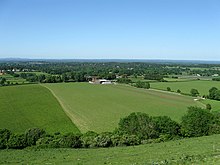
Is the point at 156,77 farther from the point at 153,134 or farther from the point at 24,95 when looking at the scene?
the point at 153,134

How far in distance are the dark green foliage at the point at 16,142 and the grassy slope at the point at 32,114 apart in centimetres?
981

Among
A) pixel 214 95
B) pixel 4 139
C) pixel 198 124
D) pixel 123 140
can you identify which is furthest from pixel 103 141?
pixel 214 95

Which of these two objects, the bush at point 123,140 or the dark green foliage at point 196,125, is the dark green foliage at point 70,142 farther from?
the dark green foliage at point 196,125

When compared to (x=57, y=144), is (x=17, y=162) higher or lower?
higher

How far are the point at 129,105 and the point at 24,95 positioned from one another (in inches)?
1223

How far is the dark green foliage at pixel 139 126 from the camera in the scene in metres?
37.5

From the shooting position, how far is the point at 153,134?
123 feet

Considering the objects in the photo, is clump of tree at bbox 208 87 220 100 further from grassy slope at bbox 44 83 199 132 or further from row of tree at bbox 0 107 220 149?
row of tree at bbox 0 107 220 149

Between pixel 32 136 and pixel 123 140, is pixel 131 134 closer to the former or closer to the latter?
pixel 123 140

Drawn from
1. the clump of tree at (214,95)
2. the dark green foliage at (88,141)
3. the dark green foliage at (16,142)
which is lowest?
the clump of tree at (214,95)

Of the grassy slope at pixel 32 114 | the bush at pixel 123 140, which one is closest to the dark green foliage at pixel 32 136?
the grassy slope at pixel 32 114

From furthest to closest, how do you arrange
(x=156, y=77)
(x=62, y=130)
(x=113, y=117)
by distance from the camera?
(x=156, y=77)
(x=113, y=117)
(x=62, y=130)

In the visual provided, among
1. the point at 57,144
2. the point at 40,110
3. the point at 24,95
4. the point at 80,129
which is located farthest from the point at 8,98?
the point at 57,144

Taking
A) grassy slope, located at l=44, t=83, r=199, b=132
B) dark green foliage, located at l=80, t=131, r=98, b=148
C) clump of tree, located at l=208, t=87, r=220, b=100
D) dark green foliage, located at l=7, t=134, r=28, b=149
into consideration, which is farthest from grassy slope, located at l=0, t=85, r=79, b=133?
clump of tree, located at l=208, t=87, r=220, b=100
